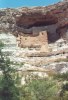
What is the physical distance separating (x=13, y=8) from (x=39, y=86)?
103ft

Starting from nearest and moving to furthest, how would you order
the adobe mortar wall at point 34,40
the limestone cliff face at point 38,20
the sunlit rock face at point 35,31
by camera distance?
the sunlit rock face at point 35,31, the adobe mortar wall at point 34,40, the limestone cliff face at point 38,20

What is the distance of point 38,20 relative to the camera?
59.8 meters

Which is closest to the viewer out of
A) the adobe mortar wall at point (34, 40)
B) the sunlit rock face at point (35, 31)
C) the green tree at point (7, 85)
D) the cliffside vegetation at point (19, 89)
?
the green tree at point (7, 85)

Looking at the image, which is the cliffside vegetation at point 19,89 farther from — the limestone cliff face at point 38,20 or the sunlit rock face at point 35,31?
the limestone cliff face at point 38,20

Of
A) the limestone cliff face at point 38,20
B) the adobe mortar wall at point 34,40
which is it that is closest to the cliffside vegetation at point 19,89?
the adobe mortar wall at point 34,40

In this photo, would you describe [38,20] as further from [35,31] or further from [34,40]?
[34,40]

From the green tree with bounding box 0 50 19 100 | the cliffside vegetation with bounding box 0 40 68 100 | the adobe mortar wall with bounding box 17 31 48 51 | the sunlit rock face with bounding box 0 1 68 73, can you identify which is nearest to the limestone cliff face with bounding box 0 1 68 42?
the sunlit rock face with bounding box 0 1 68 73

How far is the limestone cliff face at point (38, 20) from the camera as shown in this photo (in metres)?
55.5

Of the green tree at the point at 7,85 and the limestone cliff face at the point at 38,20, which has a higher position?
the limestone cliff face at the point at 38,20

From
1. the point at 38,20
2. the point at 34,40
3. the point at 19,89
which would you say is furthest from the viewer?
the point at 38,20

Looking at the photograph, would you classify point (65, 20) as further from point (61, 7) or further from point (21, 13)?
point (21, 13)

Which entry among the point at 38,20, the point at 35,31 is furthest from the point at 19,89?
the point at 38,20

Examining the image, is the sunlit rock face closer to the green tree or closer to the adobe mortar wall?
the adobe mortar wall

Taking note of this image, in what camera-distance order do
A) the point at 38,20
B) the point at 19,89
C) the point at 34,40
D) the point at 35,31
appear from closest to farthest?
the point at 19,89 < the point at 34,40 < the point at 35,31 < the point at 38,20
